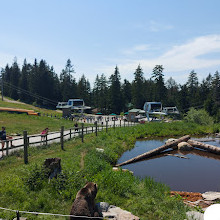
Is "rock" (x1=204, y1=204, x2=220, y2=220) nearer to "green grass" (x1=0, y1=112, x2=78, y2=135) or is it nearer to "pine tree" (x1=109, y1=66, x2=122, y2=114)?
"green grass" (x1=0, y1=112, x2=78, y2=135)

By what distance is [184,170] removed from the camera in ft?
45.0

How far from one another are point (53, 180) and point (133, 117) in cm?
4024

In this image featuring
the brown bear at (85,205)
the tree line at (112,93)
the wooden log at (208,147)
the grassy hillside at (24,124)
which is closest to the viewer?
the brown bear at (85,205)

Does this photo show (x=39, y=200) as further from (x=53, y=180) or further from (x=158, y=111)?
(x=158, y=111)

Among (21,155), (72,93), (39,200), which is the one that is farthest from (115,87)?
(39,200)

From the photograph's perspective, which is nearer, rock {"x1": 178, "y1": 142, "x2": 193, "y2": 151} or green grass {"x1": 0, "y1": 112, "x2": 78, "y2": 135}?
rock {"x1": 178, "y1": 142, "x2": 193, "y2": 151}

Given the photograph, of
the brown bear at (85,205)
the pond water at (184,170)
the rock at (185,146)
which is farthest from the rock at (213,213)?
the rock at (185,146)

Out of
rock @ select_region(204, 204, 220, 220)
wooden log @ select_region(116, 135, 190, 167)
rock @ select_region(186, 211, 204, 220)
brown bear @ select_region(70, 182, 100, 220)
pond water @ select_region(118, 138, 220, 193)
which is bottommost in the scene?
pond water @ select_region(118, 138, 220, 193)

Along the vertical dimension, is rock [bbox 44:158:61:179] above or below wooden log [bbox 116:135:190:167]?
above

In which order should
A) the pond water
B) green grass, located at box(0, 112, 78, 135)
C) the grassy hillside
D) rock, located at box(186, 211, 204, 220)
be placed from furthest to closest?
the grassy hillside
green grass, located at box(0, 112, 78, 135)
the pond water
rock, located at box(186, 211, 204, 220)

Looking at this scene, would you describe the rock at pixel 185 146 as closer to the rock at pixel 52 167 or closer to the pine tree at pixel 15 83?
the rock at pixel 52 167

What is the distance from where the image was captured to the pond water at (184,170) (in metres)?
11.1

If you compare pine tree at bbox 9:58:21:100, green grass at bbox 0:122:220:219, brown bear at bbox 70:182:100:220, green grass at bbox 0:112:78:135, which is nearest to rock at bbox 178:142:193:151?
green grass at bbox 0:122:220:219

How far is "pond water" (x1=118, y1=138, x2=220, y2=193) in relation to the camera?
36.4 ft
